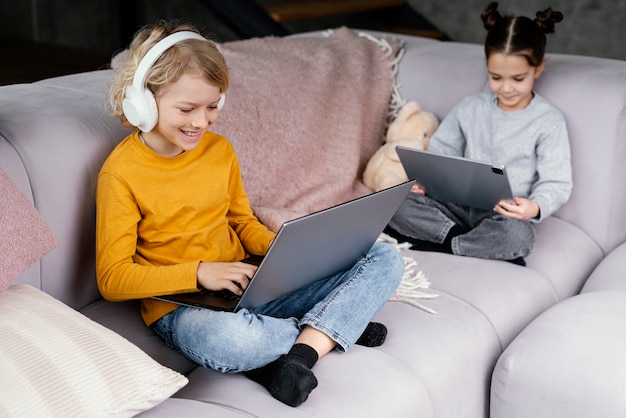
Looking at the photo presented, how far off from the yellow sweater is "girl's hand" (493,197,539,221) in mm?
638

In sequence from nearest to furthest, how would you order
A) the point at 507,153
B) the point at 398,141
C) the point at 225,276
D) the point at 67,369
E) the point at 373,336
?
the point at 67,369 < the point at 225,276 < the point at 373,336 < the point at 507,153 < the point at 398,141

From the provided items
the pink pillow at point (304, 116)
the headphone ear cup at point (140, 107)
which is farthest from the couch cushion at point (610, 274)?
the headphone ear cup at point (140, 107)

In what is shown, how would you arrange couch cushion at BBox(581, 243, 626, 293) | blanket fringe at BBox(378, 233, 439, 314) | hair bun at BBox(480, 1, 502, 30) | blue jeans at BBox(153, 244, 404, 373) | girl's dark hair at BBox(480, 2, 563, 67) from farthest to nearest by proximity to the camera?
hair bun at BBox(480, 1, 502, 30) → girl's dark hair at BBox(480, 2, 563, 67) → couch cushion at BBox(581, 243, 626, 293) → blanket fringe at BBox(378, 233, 439, 314) → blue jeans at BBox(153, 244, 404, 373)

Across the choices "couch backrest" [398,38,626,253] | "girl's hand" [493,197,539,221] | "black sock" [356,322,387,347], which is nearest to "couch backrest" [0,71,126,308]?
"black sock" [356,322,387,347]

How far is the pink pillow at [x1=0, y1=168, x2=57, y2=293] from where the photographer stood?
1.34m

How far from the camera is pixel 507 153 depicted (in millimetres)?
2252

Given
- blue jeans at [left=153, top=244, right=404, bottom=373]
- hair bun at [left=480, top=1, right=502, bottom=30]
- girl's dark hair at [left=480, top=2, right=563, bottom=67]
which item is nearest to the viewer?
blue jeans at [left=153, top=244, right=404, bottom=373]

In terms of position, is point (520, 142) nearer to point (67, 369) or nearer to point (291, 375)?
point (291, 375)

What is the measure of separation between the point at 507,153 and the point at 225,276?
106 centimetres

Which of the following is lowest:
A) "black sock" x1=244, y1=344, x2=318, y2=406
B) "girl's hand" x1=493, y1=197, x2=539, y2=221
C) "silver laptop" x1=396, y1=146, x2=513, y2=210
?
"black sock" x1=244, y1=344, x2=318, y2=406

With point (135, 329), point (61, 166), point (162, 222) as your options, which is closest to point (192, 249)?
point (162, 222)

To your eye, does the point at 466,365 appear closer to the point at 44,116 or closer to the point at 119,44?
the point at 44,116

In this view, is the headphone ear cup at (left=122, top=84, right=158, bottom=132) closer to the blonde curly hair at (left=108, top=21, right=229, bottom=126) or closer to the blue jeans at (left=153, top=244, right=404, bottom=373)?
the blonde curly hair at (left=108, top=21, right=229, bottom=126)

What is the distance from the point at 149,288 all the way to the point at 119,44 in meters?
1.92
